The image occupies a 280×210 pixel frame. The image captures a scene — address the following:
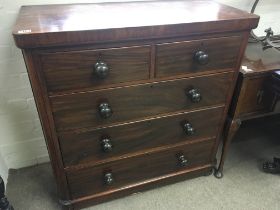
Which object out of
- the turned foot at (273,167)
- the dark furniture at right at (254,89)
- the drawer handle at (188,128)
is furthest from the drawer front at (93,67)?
the turned foot at (273,167)

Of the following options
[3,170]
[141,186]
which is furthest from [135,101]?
[3,170]

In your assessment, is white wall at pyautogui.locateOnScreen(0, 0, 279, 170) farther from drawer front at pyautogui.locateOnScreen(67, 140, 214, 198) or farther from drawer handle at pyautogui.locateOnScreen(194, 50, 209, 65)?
drawer handle at pyautogui.locateOnScreen(194, 50, 209, 65)

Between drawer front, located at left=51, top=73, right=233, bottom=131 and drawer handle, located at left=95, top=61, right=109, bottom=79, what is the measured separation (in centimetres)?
9

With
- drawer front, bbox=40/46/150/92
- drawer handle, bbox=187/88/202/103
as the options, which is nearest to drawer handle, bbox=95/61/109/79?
drawer front, bbox=40/46/150/92

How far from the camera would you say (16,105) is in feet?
4.25

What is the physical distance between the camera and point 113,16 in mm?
936

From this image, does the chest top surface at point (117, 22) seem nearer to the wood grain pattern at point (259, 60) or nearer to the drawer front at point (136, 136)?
the wood grain pattern at point (259, 60)

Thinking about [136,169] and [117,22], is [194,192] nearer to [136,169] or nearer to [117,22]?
[136,169]

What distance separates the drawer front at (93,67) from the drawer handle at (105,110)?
7 cm

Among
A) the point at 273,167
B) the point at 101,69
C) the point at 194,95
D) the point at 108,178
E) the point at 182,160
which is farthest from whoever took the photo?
the point at 273,167

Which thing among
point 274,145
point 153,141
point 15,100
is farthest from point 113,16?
point 274,145

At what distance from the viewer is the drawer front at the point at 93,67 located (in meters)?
0.82

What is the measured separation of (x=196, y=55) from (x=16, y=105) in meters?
0.90

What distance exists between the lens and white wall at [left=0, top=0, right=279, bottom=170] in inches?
43.6
